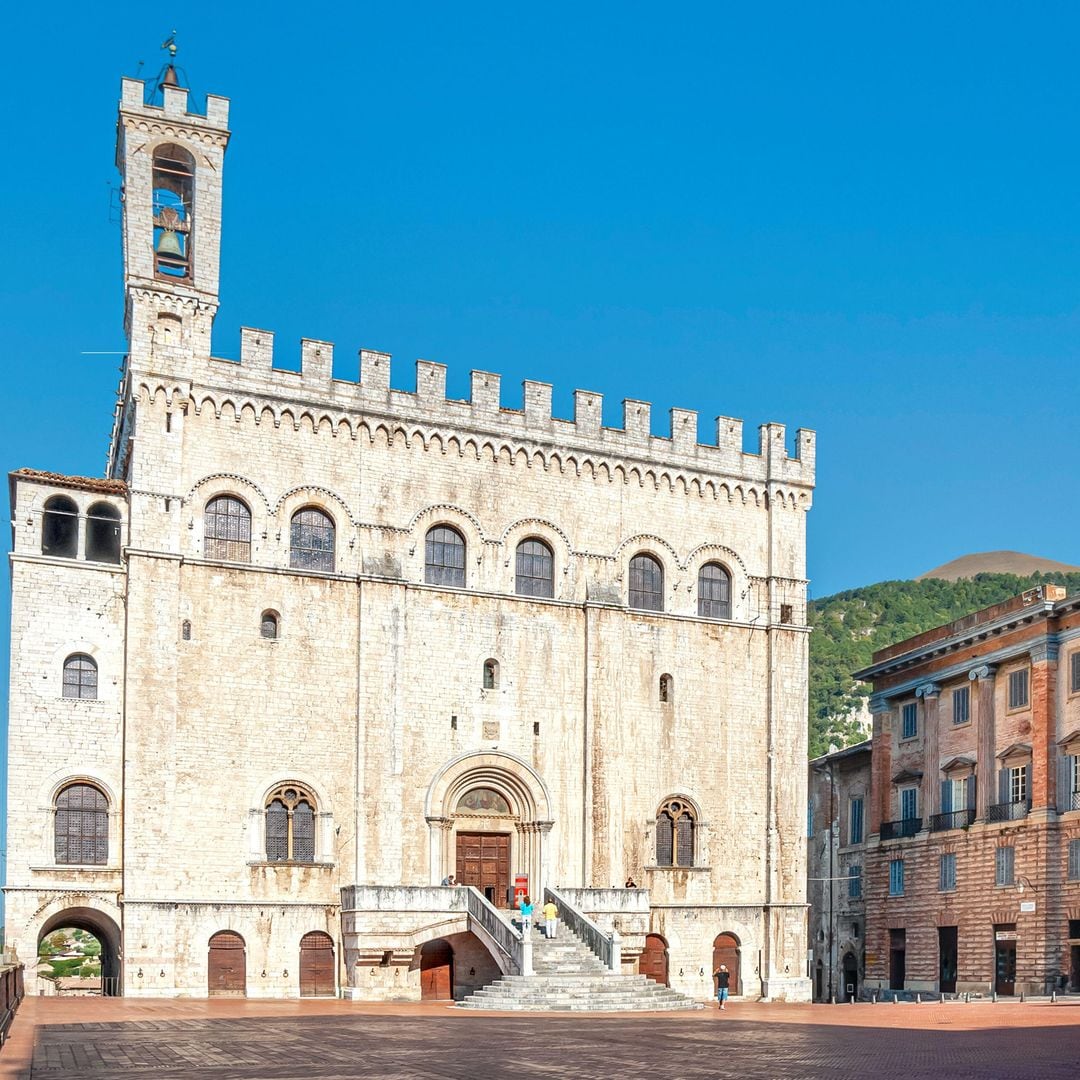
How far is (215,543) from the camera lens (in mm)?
41156

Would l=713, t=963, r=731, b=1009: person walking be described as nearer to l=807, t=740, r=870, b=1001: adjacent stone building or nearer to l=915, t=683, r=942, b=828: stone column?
l=915, t=683, r=942, b=828: stone column

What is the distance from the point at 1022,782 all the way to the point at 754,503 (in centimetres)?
1147

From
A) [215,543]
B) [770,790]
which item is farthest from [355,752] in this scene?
[770,790]

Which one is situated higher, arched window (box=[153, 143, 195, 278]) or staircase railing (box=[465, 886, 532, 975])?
arched window (box=[153, 143, 195, 278])

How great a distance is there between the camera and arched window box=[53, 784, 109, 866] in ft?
126

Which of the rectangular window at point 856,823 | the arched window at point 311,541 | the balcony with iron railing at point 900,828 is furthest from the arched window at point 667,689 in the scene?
the rectangular window at point 856,823

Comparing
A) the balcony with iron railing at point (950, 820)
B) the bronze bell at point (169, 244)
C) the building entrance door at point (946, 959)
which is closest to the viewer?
the bronze bell at point (169, 244)

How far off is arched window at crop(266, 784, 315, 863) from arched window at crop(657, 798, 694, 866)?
10162 mm

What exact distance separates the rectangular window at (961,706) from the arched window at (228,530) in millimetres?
23354

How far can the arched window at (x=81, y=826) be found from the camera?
3850cm

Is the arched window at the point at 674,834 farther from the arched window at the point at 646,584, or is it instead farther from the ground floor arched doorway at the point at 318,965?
the ground floor arched doorway at the point at 318,965

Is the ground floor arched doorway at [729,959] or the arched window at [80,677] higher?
the arched window at [80,677]

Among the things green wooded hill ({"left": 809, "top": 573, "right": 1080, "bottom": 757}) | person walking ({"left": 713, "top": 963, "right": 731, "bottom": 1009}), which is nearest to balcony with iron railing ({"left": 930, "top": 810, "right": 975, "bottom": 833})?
person walking ({"left": 713, "top": 963, "right": 731, "bottom": 1009})

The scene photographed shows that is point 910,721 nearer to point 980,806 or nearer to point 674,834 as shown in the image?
point 980,806
